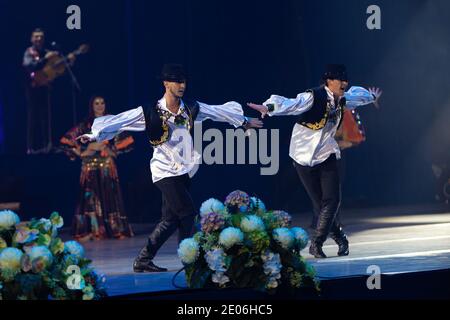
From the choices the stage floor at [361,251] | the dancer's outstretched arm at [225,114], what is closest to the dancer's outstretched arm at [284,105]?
the dancer's outstretched arm at [225,114]

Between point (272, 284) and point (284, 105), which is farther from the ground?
point (284, 105)

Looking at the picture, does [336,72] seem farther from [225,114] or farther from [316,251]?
[316,251]

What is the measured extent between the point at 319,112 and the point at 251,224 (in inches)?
108

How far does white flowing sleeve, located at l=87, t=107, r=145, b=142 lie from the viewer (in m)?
7.93

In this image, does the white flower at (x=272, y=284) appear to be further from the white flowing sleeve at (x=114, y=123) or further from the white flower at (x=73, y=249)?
the white flowing sleeve at (x=114, y=123)

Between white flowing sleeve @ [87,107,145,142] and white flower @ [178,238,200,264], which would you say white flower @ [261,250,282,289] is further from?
white flowing sleeve @ [87,107,145,142]

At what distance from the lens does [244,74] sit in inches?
505

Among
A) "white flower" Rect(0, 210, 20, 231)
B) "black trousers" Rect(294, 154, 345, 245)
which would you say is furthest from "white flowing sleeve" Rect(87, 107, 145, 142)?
"white flower" Rect(0, 210, 20, 231)

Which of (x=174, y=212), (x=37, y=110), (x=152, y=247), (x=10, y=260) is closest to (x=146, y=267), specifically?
(x=152, y=247)

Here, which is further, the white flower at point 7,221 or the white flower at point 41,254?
the white flower at point 7,221

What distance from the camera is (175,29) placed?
488 inches

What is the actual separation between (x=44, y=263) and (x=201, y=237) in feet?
3.69

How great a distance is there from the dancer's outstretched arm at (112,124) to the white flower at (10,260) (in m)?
2.60

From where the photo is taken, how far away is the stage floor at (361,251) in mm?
7512
